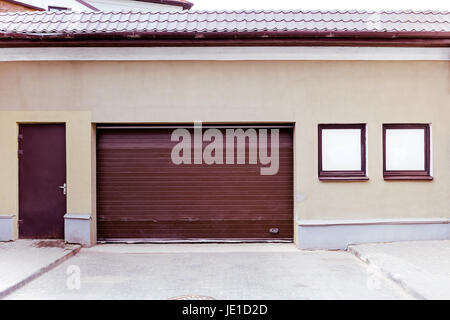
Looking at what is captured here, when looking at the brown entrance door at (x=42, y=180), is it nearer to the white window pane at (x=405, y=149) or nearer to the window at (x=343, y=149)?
the window at (x=343, y=149)

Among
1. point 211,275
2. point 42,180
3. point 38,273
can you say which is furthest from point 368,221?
point 42,180

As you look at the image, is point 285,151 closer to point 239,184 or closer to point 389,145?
point 239,184

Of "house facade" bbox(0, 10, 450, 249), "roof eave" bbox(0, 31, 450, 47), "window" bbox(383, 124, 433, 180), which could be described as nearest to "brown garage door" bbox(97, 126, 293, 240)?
"house facade" bbox(0, 10, 450, 249)

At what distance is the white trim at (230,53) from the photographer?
856cm

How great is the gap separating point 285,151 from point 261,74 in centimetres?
159

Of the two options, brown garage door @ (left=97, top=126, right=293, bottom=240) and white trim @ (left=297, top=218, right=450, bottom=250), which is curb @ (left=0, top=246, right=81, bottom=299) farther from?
white trim @ (left=297, top=218, right=450, bottom=250)

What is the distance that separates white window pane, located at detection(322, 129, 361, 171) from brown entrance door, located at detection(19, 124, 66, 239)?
509cm

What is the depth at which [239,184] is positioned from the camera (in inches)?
355

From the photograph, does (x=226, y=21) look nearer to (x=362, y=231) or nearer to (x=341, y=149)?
(x=341, y=149)

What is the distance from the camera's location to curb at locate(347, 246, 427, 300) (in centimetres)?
556

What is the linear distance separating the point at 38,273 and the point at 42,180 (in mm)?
2669

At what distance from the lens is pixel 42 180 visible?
8844 millimetres

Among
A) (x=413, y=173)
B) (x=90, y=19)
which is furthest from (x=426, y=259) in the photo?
(x=90, y=19)

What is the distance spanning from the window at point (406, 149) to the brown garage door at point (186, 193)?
74.5 inches
